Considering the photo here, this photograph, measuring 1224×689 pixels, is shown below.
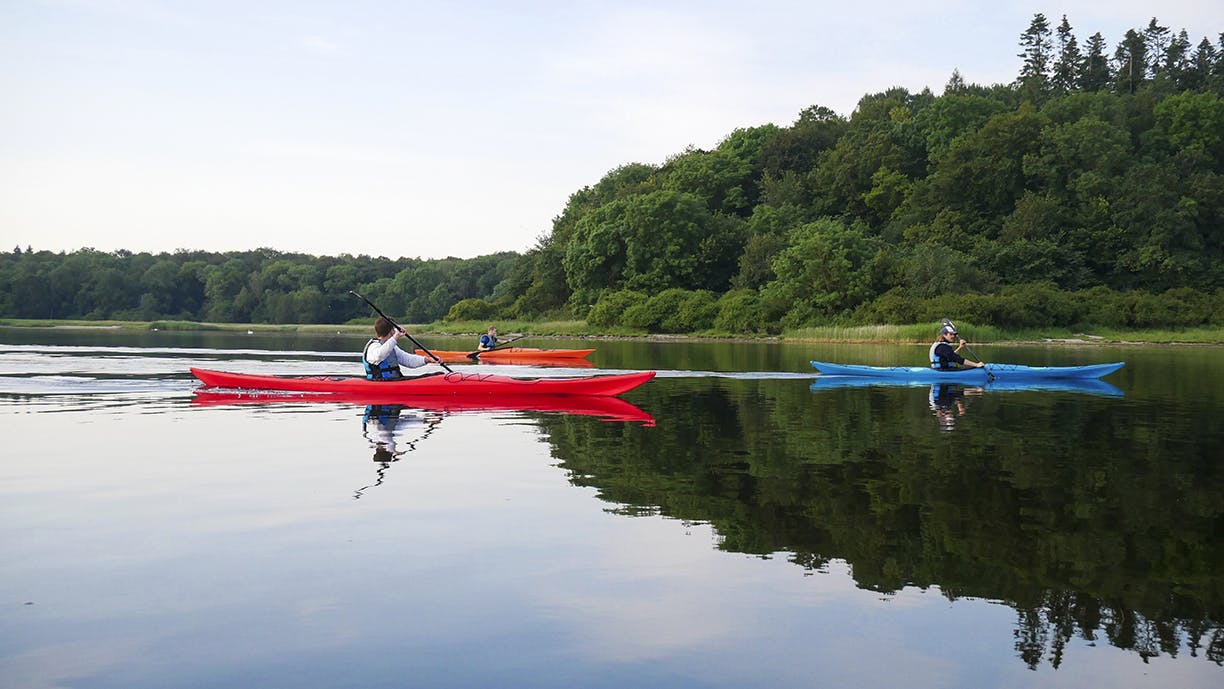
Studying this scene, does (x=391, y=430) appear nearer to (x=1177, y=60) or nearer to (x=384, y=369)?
(x=384, y=369)

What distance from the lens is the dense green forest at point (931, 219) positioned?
70.2 m

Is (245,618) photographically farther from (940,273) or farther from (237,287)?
(237,287)

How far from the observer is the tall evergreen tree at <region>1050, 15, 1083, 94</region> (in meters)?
122

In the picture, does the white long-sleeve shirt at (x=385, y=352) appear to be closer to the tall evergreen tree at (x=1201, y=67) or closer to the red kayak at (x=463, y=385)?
the red kayak at (x=463, y=385)

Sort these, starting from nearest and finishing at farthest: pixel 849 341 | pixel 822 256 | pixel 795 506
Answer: pixel 795 506
pixel 849 341
pixel 822 256

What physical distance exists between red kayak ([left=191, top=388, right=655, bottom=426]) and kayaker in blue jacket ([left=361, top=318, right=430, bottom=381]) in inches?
19.7

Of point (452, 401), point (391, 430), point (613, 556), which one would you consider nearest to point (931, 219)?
point (452, 401)

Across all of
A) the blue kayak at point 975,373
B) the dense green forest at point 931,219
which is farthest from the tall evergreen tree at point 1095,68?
the blue kayak at point 975,373

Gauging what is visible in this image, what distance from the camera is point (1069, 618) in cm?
693

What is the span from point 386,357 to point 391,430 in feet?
15.4

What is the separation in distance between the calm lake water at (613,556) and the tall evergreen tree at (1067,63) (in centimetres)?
11853

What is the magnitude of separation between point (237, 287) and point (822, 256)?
→ 98.9 meters

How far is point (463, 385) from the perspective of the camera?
70.3 feet

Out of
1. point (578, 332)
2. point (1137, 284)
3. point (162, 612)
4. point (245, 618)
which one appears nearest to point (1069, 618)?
point (245, 618)
